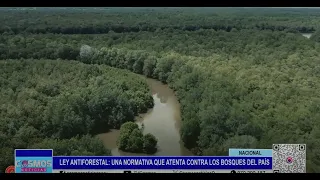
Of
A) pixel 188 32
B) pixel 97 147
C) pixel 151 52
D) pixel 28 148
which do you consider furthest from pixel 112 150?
pixel 188 32

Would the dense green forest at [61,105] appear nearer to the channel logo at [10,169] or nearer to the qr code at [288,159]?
the channel logo at [10,169]

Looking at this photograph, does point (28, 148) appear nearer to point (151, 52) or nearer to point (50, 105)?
point (50, 105)

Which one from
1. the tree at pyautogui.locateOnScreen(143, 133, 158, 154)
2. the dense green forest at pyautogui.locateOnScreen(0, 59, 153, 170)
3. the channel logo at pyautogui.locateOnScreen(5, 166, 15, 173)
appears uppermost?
the dense green forest at pyautogui.locateOnScreen(0, 59, 153, 170)

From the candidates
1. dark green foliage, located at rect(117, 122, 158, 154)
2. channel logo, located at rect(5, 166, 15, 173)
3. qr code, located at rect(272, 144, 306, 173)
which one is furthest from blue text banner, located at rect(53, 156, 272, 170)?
channel logo, located at rect(5, 166, 15, 173)

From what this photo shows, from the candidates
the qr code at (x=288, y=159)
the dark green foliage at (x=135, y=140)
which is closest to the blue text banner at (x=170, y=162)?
the qr code at (x=288, y=159)

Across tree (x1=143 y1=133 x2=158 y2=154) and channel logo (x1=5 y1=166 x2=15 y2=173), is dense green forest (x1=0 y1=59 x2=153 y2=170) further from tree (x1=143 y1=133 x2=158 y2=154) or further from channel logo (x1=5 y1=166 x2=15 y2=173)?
tree (x1=143 y1=133 x2=158 y2=154)

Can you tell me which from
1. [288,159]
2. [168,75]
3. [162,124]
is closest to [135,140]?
[162,124]
